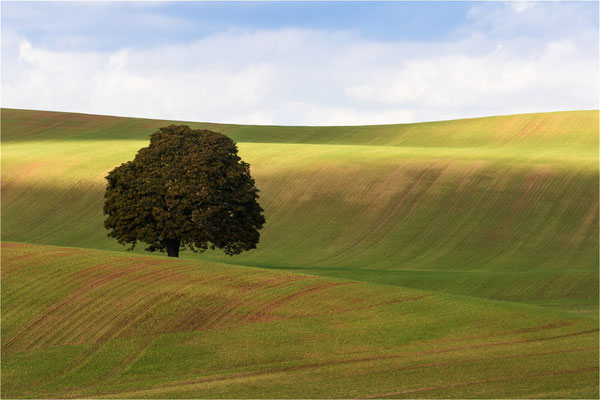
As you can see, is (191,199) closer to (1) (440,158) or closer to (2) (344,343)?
(2) (344,343)

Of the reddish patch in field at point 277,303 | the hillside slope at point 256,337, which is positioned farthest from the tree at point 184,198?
the reddish patch in field at point 277,303

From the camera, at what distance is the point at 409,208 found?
64375 millimetres

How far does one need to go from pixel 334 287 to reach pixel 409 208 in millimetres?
35231

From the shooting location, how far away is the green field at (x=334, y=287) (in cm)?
2167

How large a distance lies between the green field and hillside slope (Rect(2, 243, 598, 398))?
0.08 m

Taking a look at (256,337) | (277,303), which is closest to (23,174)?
(277,303)

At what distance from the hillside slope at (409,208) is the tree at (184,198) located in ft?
22.3

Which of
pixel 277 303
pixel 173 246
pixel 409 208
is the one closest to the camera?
pixel 277 303

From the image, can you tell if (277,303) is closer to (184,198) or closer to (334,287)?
(334,287)

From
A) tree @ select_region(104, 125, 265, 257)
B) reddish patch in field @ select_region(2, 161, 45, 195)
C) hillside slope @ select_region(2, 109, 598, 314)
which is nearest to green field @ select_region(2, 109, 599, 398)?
hillside slope @ select_region(2, 109, 598, 314)

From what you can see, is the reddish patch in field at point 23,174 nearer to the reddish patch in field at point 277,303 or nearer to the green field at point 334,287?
the green field at point 334,287

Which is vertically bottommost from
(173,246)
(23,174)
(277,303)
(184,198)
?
(173,246)

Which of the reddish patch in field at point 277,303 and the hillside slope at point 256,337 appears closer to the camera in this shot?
the hillside slope at point 256,337

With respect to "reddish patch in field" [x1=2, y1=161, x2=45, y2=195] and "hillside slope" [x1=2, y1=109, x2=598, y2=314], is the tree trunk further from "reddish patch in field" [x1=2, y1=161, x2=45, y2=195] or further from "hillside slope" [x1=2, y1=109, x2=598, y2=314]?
"reddish patch in field" [x1=2, y1=161, x2=45, y2=195]
